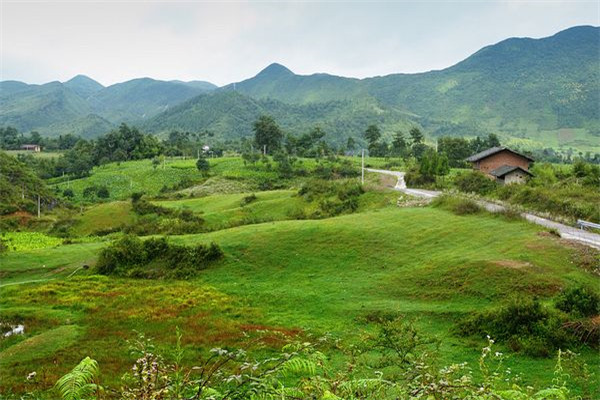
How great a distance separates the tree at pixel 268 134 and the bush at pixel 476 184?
6541cm

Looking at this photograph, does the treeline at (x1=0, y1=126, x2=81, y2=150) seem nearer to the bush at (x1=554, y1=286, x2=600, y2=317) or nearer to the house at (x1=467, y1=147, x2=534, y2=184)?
the house at (x1=467, y1=147, x2=534, y2=184)

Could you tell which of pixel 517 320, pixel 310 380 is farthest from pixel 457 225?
pixel 310 380

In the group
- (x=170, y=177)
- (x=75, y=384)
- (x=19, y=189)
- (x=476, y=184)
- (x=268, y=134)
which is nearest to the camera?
(x=75, y=384)

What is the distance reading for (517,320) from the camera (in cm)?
1816

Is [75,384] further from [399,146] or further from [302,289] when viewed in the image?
[399,146]

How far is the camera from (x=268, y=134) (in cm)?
11056

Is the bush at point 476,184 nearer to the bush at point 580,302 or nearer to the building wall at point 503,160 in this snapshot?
the building wall at point 503,160

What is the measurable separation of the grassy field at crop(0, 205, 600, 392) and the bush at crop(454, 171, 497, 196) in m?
13.1

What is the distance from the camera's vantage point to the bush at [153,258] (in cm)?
3234

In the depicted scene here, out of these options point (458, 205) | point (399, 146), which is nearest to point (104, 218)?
point (458, 205)

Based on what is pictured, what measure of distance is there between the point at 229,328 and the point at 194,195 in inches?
2365

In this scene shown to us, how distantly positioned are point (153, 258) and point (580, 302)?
89.7 ft

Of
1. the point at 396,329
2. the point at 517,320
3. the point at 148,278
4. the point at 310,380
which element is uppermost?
the point at 310,380

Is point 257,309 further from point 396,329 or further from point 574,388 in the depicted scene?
point 574,388
